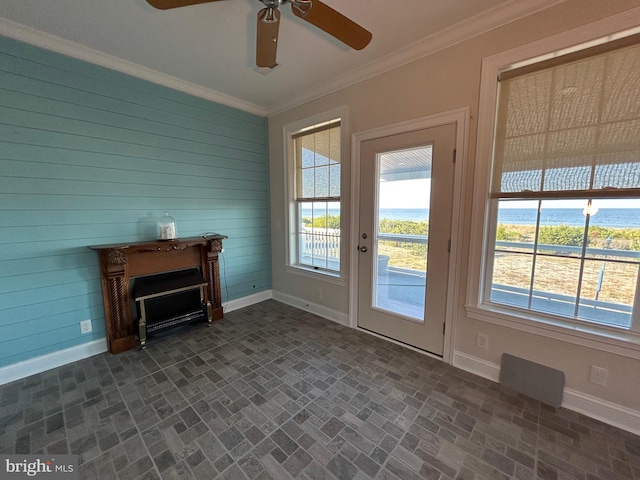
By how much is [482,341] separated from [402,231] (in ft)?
3.63

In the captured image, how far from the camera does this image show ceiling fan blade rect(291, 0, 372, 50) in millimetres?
1338

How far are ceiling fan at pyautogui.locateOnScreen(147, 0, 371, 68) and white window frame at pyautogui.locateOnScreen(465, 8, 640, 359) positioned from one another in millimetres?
1017

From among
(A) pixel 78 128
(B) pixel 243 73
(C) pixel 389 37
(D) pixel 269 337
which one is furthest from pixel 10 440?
(C) pixel 389 37

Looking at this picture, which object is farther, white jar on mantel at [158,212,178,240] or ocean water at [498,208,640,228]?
white jar on mantel at [158,212,178,240]

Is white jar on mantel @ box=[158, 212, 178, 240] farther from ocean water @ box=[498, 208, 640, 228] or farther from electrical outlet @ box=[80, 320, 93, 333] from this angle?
ocean water @ box=[498, 208, 640, 228]

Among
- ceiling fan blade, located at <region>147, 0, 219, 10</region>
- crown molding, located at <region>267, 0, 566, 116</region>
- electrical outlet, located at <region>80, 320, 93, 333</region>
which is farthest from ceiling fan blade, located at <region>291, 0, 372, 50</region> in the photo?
electrical outlet, located at <region>80, 320, 93, 333</region>

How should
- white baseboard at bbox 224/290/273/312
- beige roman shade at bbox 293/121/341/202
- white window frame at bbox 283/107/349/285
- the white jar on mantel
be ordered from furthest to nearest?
white baseboard at bbox 224/290/273/312, beige roman shade at bbox 293/121/341/202, white window frame at bbox 283/107/349/285, the white jar on mantel

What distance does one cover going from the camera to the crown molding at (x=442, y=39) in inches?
65.7

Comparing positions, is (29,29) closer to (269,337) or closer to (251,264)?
(251,264)

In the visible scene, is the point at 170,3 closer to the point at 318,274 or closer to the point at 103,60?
the point at 103,60

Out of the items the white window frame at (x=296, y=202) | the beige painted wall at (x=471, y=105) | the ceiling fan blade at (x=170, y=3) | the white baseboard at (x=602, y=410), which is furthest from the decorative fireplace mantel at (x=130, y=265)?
the white baseboard at (x=602, y=410)

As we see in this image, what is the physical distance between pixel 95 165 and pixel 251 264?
195 cm

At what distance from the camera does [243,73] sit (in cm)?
258

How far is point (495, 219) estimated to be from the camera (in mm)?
1951
